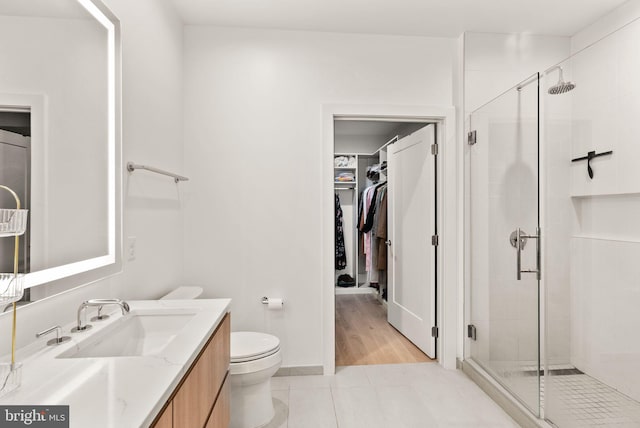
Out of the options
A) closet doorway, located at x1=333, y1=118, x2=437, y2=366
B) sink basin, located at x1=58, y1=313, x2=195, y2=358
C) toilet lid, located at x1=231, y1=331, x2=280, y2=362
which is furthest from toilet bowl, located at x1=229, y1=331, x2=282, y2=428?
closet doorway, located at x1=333, y1=118, x2=437, y2=366

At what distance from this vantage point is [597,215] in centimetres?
170

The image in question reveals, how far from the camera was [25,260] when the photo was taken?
1007 mm

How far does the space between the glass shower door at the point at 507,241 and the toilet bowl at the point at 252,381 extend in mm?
1512

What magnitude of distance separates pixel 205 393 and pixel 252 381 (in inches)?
30.2

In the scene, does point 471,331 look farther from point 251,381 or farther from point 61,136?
point 61,136

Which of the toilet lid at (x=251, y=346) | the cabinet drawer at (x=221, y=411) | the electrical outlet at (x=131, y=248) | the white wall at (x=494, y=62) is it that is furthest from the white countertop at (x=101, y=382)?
the white wall at (x=494, y=62)

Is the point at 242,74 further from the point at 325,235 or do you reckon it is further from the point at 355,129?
the point at 355,129

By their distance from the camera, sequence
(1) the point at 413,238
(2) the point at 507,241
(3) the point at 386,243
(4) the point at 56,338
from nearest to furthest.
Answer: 1. (4) the point at 56,338
2. (2) the point at 507,241
3. (1) the point at 413,238
4. (3) the point at 386,243

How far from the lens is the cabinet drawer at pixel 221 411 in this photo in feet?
4.45

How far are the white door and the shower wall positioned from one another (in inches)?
40.8

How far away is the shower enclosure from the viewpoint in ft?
5.27

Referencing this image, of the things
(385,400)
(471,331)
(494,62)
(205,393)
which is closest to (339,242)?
(471,331)

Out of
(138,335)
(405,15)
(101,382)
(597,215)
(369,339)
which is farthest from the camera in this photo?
(369,339)

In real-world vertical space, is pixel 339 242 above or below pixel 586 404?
above
